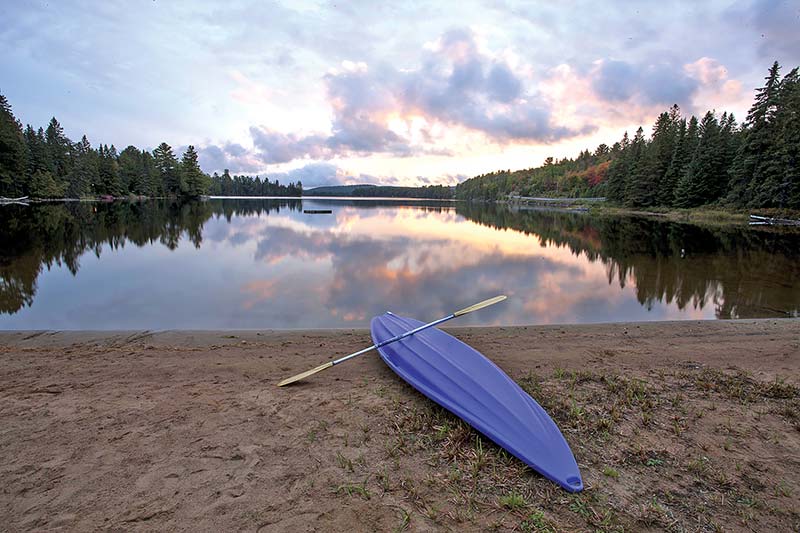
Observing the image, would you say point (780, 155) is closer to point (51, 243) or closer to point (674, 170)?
point (674, 170)

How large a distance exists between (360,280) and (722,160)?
49846mm

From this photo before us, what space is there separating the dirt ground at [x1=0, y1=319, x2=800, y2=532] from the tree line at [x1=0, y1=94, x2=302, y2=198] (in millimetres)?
66282

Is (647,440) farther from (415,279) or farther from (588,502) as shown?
(415,279)

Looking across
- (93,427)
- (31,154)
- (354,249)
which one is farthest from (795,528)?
(31,154)

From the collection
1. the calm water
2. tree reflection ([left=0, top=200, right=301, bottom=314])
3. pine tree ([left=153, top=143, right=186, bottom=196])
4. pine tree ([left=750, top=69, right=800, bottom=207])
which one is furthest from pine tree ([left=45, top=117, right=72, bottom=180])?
pine tree ([left=750, top=69, right=800, bottom=207])

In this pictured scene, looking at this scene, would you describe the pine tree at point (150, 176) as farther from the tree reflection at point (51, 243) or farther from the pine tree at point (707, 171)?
the pine tree at point (707, 171)

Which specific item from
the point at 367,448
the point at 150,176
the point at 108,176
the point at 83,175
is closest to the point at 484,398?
the point at 367,448

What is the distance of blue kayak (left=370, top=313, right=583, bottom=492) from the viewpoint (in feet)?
10.4

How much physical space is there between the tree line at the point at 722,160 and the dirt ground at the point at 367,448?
41072mm

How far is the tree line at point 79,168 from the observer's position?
5206 centimetres

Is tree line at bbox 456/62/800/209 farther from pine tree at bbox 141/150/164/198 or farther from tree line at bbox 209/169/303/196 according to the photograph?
tree line at bbox 209/169/303/196

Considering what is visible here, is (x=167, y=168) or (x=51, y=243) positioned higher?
(x=167, y=168)

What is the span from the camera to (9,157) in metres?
50.2

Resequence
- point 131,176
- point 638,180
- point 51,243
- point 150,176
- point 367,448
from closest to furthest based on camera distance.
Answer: point 367,448 < point 51,243 < point 638,180 < point 131,176 < point 150,176
